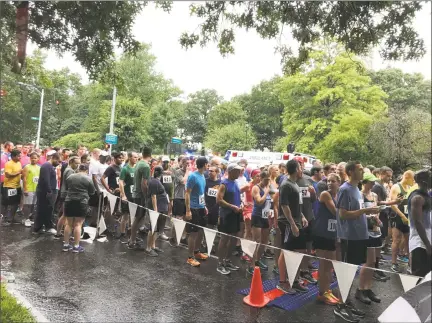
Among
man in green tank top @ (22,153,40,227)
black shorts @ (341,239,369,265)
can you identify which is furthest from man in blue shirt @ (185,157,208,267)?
man in green tank top @ (22,153,40,227)

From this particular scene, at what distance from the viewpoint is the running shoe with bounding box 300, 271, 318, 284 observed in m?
5.68

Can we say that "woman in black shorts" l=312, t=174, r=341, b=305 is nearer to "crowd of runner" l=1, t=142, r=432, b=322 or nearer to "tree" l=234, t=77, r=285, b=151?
"crowd of runner" l=1, t=142, r=432, b=322

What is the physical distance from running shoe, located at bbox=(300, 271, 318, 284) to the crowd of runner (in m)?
0.03

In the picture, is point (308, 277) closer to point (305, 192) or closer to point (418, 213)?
point (305, 192)

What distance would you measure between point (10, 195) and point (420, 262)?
7870 mm

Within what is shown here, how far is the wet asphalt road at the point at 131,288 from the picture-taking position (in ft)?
14.0

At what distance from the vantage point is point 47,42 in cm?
389

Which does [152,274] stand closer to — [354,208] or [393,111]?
[354,208]

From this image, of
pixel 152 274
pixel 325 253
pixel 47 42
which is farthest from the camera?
pixel 152 274

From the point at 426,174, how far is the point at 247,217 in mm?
3888

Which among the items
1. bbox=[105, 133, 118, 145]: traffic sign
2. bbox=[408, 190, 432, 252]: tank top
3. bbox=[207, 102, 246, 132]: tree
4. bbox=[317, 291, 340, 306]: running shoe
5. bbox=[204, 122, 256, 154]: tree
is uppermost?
bbox=[207, 102, 246, 132]: tree

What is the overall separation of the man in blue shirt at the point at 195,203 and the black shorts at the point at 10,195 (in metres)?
4.33

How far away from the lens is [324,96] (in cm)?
460

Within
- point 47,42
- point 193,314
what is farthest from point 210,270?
point 47,42
